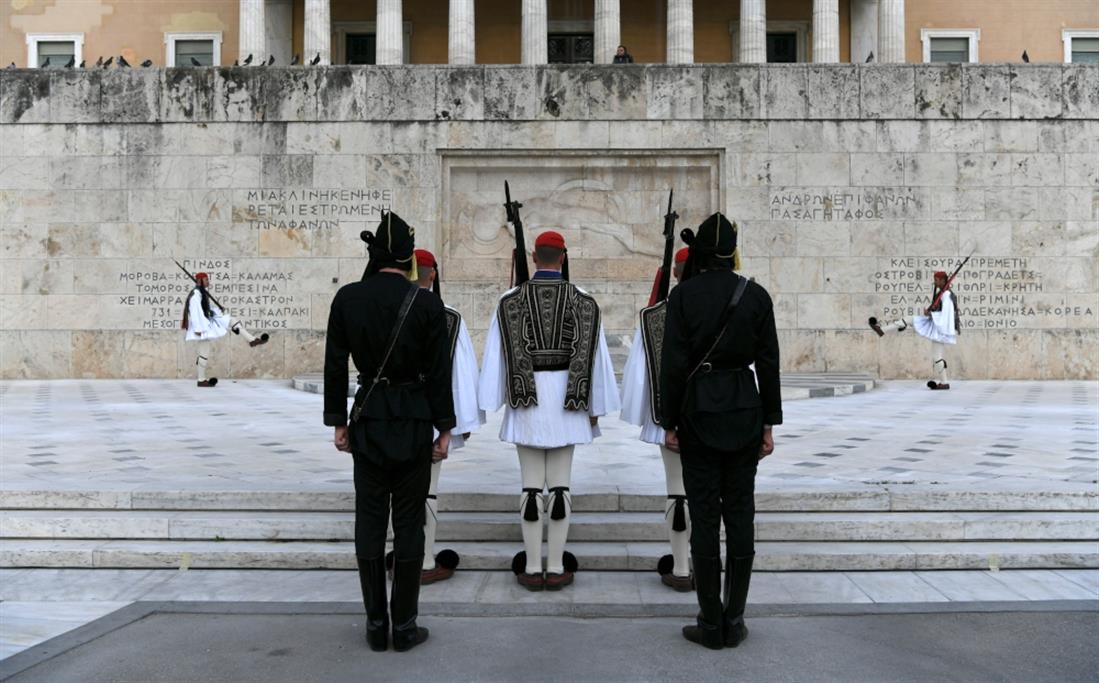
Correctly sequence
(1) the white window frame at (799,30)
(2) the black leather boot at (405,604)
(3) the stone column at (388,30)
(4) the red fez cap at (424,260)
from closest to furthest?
(2) the black leather boot at (405,604) → (4) the red fez cap at (424,260) → (3) the stone column at (388,30) → (1) the white window frame at (799,30)

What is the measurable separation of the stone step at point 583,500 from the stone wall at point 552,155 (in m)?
10.8

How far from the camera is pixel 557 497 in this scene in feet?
17.9

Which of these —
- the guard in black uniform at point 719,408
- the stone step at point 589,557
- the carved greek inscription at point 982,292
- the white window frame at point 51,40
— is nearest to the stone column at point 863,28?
the carved greek inscription at point 982,292

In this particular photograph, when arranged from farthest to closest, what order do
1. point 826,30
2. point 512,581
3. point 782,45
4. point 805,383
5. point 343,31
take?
point 782,45, point 343,31, point 826,30, point 805,383, point 512,581

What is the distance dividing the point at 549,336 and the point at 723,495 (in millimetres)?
1419

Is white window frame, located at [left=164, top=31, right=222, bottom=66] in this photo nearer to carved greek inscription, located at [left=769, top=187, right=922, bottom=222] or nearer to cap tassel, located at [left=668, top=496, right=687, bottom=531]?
carved greek inscription, located at [left=769, top=187, right=922, bottom=222]

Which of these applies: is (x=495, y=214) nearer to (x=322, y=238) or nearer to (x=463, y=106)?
(x=463, y=106)

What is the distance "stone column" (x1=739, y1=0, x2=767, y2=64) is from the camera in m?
30.3

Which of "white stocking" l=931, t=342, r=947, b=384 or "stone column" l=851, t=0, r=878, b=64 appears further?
"stone column" l=851, t=0, r=878, b=64

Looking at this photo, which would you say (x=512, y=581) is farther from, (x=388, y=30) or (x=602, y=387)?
(x=388, y=30)

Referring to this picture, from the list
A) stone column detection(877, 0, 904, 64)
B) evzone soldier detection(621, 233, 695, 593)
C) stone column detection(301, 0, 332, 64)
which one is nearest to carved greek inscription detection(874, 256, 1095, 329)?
evzone soldier detection(621, 233, 695, 593)

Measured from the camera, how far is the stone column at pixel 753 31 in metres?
30.3

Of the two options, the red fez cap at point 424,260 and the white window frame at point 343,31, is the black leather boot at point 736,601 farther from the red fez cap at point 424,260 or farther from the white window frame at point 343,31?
the white window frame at point 343,31

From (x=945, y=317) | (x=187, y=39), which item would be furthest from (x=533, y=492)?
(x=187, y=39)
